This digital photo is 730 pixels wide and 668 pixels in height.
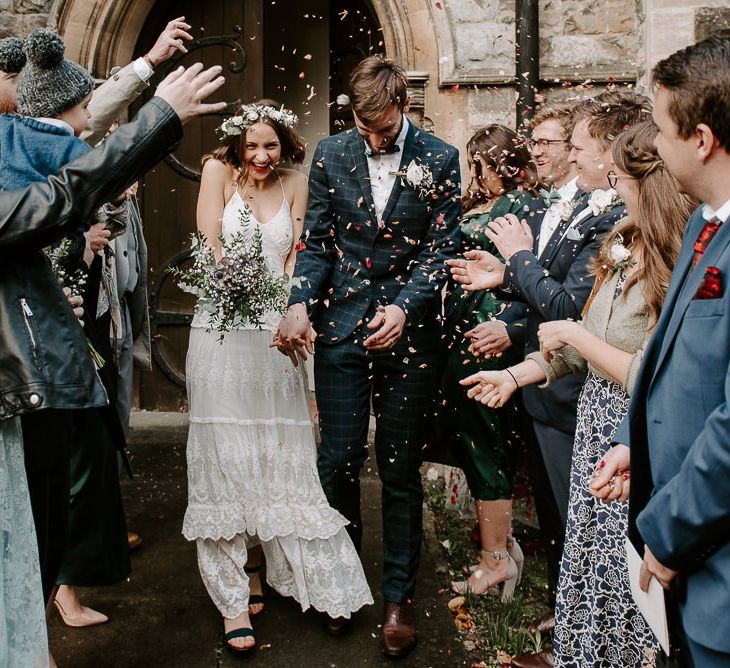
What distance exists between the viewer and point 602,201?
3.02 m

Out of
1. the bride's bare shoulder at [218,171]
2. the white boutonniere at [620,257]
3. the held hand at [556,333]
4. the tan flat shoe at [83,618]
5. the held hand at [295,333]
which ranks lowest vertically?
the tan flat shoe at [83,618]

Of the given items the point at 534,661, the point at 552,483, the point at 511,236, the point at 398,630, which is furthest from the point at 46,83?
the point at 534,661

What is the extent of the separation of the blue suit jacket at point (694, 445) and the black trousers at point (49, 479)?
1.63 metres

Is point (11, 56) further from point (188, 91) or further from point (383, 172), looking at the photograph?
point (383, 172)

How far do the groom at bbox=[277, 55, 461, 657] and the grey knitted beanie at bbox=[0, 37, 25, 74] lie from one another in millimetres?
1250

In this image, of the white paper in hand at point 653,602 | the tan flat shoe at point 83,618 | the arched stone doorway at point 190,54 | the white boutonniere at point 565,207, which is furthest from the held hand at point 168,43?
the arched stone doorway at point 190,54

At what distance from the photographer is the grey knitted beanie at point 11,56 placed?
8.85ft

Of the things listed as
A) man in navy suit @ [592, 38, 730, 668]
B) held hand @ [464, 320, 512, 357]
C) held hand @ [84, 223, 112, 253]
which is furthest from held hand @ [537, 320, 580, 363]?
held hand @ [84, 223, 112, 253]

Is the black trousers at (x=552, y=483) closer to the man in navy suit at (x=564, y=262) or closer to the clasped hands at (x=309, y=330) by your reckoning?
the man in navy suit at (x=564, y=262)

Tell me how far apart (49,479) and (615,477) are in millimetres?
1611

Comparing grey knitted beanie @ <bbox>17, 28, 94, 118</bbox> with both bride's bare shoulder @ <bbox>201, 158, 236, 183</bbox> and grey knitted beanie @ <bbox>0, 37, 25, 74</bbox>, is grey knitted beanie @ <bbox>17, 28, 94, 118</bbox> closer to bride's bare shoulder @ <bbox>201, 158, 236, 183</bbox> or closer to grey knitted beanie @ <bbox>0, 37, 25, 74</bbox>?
grey knitted beanie @ <bbox>0, 37, 25, 74</bbox>

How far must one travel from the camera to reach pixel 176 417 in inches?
252

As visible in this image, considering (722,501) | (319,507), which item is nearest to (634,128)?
(722,501)

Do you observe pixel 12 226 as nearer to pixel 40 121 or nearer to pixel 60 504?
pixel 40 121
